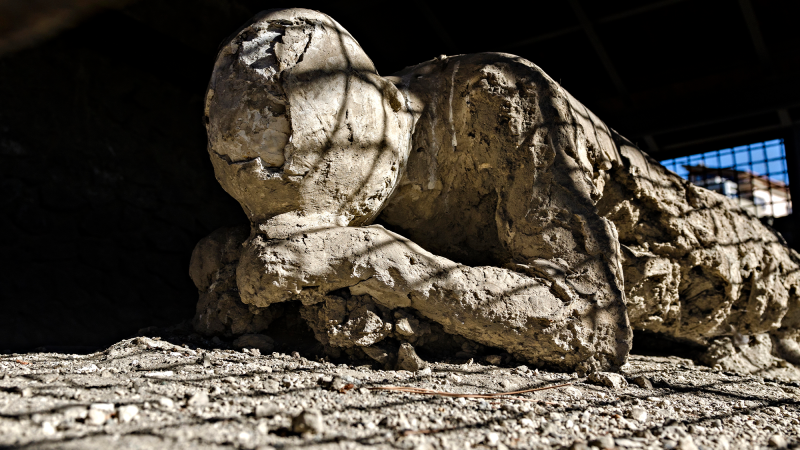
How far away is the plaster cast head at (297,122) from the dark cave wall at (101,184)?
69.9 inches

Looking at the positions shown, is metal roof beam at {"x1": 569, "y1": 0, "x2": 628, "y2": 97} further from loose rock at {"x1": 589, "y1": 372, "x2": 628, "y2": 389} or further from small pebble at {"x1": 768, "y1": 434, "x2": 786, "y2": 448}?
small pebble at {"x1": 768, "y1": 434, "x2": 786, "y2": 448}

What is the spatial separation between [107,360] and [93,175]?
227 cm

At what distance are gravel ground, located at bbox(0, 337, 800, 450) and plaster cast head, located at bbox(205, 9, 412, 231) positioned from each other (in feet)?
1.84

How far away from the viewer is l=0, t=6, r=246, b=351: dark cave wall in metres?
3.04

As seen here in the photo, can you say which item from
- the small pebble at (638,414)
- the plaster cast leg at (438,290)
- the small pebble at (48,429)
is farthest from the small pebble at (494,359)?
the small pebble at (48,429)

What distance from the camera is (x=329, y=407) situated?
4.19 feet

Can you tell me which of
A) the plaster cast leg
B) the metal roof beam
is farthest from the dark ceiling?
the plaster cast leg

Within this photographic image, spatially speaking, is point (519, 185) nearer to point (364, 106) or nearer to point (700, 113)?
point (364, 106)

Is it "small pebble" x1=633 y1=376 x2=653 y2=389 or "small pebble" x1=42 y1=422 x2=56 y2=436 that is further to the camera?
"small pebble" x1=633 y1=376 x2=653 y2=389

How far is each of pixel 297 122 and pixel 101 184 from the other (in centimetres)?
248

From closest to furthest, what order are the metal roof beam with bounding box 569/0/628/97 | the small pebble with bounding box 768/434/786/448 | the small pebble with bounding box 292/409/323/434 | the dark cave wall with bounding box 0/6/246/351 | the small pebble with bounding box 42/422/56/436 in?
the small pebble with bounding box 42/422/56/436, the small pebble with bounding box 292/409/323/434, the small pebble with bounding box 768/434/786/448, the dark cave wall with bounding box 0/6/246/351, the metal roof beam with bounding box 569/0/628/97

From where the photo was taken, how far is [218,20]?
13.0 ft

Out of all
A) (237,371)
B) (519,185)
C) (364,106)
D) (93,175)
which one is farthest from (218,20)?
(237,371)

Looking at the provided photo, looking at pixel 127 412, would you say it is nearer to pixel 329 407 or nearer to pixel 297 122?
pixel 329 407
